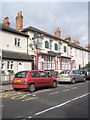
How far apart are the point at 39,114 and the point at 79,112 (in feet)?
5.20

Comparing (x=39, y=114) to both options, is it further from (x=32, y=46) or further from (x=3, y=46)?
(x=32, y=46)

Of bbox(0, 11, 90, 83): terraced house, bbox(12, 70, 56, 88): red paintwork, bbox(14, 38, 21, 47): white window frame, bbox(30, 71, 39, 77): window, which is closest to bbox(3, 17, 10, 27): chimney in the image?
bbox(0, 11, 90, 83): terraced house

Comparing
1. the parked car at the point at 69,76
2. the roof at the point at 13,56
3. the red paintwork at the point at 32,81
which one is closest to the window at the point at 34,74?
the red paintwork at the point at 32,81

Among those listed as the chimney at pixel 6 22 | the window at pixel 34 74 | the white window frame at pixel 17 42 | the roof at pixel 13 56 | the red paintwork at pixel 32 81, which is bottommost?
the red paintwork at pixel 32 81

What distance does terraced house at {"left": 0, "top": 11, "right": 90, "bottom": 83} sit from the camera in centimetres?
1662

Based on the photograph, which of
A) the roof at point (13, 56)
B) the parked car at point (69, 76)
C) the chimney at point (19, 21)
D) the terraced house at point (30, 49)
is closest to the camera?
the parked car at point (69, 76)

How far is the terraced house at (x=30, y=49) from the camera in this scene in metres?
16.6

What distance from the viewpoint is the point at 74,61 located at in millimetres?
30953

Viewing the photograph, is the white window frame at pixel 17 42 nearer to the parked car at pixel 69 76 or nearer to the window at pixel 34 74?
the parked car at pixel 69 76

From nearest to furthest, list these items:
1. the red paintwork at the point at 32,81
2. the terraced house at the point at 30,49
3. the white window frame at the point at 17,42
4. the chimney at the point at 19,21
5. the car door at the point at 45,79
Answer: the red paintwork at the point at 32,81, the car door at the point at 45,79, the terraced house at the point at 30,49, the white window frame at the point at 17,42, the chimney at the point at 19,21

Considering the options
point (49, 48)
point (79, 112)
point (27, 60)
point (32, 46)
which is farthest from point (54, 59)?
point (79, 112)

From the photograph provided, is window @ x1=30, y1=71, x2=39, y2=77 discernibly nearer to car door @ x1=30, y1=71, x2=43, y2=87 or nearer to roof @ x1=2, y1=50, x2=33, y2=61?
car door @ x1=30, y1=71, x2=43, y2=87

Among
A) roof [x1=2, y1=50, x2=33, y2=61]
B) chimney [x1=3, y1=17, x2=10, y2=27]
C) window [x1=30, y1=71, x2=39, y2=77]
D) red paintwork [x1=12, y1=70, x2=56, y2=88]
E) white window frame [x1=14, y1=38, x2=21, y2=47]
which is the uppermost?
chimney [x1=3, y1=17, x2=10, y2=27]

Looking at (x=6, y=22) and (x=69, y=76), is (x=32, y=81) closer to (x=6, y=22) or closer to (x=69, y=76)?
(x=69, y=76)
